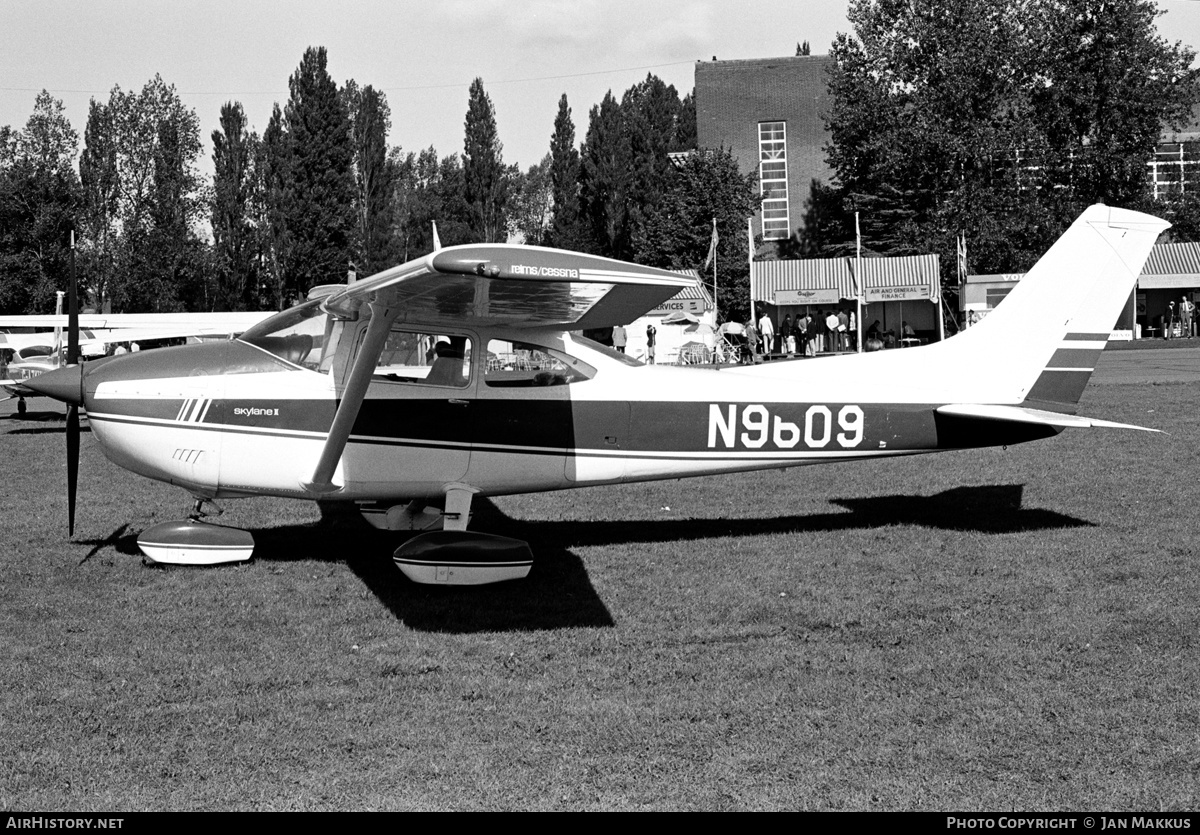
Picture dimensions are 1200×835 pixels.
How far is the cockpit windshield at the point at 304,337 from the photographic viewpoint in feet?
25.2

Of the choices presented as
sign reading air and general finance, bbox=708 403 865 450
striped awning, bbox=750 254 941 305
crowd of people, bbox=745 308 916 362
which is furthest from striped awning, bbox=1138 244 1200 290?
sign reading air and general finance, bbox=708 403 865 450

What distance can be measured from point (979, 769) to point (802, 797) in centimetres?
76

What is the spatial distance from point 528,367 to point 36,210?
5125 centimetres

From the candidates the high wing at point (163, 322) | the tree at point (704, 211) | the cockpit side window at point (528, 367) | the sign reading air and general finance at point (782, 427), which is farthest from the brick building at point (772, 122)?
the cockpit side window at point (528, 367)

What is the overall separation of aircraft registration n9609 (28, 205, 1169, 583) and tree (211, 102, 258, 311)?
163 feet

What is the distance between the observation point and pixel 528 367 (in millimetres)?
7863

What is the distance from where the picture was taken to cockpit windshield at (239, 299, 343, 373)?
25.2 feet

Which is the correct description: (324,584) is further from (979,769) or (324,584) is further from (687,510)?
(979,769)

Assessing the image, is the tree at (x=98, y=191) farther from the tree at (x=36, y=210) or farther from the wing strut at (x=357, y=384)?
the wing strut at (x=357, y=384)

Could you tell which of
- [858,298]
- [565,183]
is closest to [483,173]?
[565,183]

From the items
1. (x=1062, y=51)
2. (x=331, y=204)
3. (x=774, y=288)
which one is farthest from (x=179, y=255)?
(x=1062, y=51)

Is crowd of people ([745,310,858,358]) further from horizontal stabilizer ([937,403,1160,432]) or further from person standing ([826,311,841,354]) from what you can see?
horizontal stabilizer ([937,403,1160,432])

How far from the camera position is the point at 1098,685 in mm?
5129

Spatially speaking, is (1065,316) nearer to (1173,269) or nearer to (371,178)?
(1173,269)
